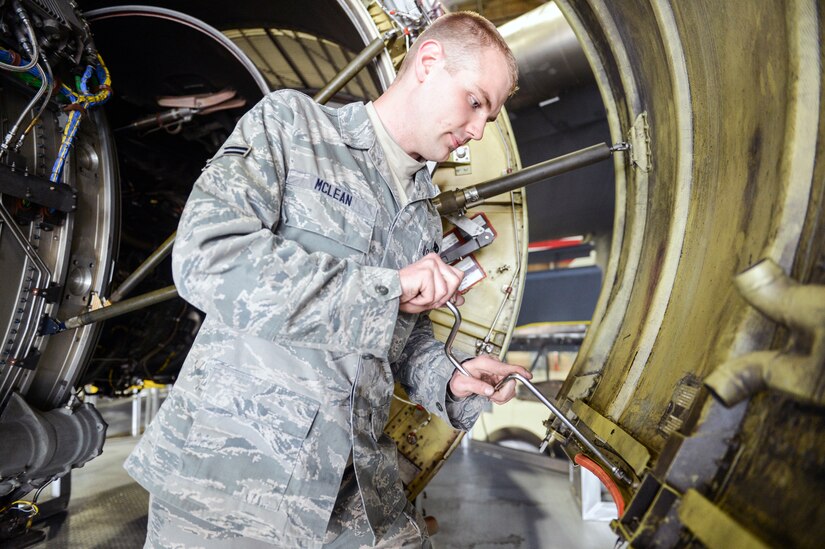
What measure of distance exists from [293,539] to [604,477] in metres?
0.69

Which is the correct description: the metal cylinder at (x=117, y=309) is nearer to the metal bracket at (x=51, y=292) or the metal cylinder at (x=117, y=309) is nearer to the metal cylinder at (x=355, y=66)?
the metal bracket at (x=51, y=292)

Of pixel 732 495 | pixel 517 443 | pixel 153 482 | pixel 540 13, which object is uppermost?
pixel 540 13

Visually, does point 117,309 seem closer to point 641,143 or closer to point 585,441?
point 585,441

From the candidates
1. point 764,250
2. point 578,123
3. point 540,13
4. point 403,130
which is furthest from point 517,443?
point 764,250

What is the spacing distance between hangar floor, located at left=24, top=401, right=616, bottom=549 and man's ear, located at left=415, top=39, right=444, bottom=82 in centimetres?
190

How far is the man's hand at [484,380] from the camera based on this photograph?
52.8 inches

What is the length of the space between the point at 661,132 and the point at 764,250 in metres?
0.81

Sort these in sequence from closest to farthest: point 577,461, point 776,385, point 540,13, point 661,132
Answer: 1. point 776,385
2. point 577,461
3. point 661,132
4. point 540,13

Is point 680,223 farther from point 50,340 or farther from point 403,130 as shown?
point 50,340

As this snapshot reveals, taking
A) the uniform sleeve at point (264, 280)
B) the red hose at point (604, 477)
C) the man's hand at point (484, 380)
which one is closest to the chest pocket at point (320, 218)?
the uniform sleeve at point (264, 280)

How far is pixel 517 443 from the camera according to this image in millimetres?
4441

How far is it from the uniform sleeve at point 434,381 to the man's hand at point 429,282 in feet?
1.63

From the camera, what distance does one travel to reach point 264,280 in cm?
93

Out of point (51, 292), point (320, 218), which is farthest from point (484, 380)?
point (51, 292)
